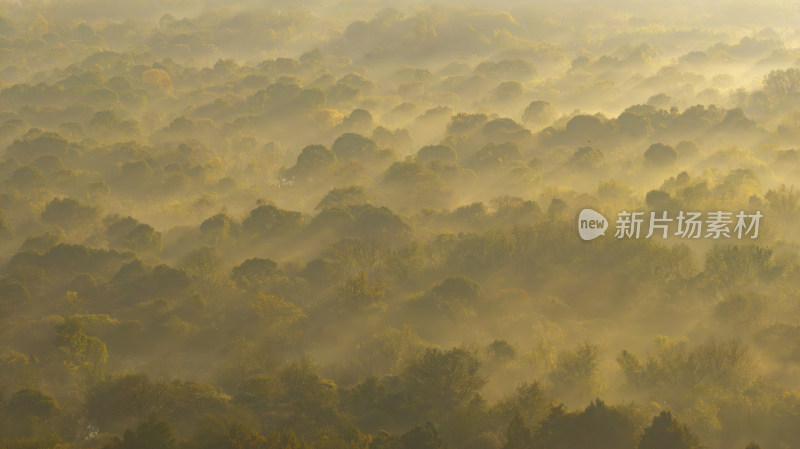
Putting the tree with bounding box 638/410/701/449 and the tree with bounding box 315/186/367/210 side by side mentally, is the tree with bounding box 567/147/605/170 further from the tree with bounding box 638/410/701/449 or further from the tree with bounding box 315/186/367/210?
the tree with bounding box 638/410/701/449

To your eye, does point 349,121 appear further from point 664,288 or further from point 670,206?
point 664,288

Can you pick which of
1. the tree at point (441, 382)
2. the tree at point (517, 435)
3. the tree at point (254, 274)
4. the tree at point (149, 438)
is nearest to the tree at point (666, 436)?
the tree at point (517, 435)

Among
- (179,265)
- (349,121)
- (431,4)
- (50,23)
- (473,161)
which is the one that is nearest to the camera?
(179,265)

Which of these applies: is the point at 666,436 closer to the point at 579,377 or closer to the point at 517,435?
the point at 517,435

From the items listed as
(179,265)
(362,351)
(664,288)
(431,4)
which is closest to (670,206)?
(664,288)

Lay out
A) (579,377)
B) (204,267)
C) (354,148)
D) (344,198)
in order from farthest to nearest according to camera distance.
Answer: (354,148)
(344,198)
(204,267)
(579,377)

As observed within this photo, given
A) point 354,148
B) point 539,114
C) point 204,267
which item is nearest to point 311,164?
point 354,148

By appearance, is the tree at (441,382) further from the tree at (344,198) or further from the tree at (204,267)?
the tree at (344,198)

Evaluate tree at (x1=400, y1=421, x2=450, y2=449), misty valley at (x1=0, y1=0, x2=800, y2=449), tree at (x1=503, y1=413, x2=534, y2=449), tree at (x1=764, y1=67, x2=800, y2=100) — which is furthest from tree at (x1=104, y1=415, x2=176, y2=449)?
tree at (x1=764, y1=67, x2=800, y2=100)
